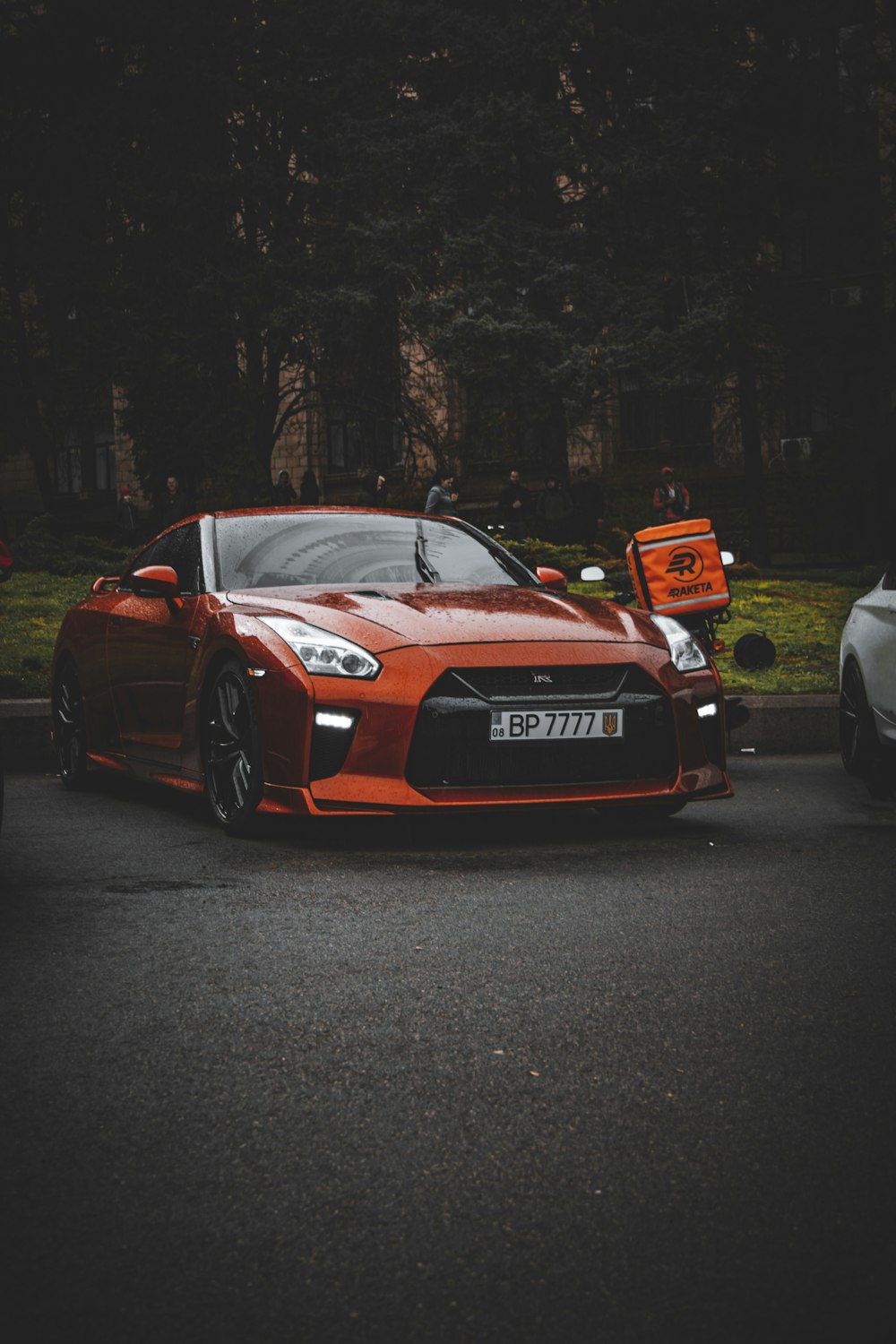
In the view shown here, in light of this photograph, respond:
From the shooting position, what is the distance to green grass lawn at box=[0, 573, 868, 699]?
41.4 ft

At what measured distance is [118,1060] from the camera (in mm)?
3584

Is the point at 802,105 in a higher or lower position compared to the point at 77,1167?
higher

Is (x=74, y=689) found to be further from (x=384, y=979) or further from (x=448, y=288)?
(x=448, y=288)

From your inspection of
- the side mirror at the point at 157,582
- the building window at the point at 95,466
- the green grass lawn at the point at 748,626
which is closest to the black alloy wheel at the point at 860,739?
the green grass lawn at the point at 748,626

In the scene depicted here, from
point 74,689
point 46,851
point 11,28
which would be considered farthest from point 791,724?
point 11,28

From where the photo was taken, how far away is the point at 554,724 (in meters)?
6.49

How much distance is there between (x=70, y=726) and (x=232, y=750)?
8.47 ft

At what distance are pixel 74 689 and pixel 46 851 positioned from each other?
275 cm

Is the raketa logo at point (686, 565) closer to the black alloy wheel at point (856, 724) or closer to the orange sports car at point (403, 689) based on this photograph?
the black alloy wheel at point (856, 724)

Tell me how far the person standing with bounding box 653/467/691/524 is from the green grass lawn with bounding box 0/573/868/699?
2125 mm

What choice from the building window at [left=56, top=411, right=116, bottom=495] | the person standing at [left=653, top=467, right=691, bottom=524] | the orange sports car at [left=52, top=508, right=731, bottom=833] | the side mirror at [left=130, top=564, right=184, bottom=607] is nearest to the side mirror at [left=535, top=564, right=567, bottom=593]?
the orange sports car at [left=52, top=508, right=731, bottom=833]

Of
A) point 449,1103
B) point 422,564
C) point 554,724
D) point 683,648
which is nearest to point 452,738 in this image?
point 554,724

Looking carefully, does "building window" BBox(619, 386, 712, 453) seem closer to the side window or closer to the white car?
the white car

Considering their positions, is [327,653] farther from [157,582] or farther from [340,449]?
[340,449]
